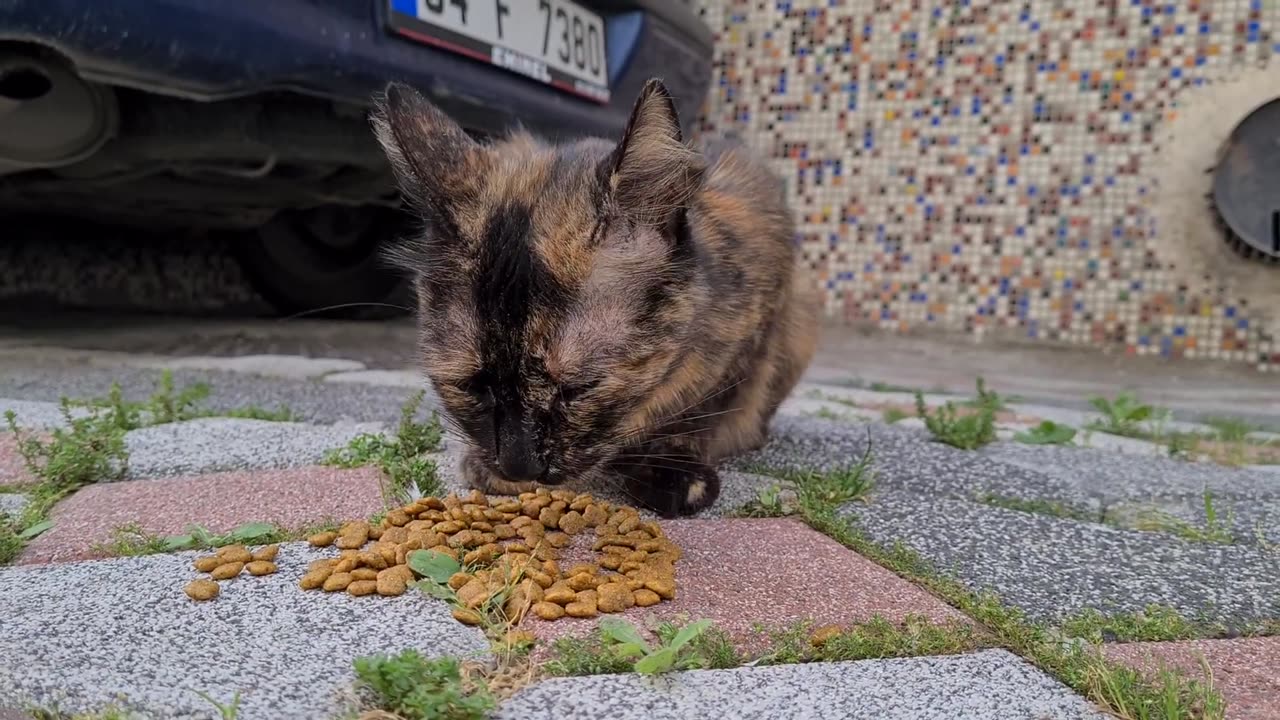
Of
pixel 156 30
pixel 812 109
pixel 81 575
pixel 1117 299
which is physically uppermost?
pixel 812 109

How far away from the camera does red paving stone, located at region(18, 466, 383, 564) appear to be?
62.1 inches

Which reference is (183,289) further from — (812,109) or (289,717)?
(289,717)

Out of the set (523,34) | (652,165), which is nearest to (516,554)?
(652,165)

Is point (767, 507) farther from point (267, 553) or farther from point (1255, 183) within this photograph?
point (1255, 183)

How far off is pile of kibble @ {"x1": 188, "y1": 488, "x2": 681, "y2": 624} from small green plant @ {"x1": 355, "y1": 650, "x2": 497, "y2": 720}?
0.22 m

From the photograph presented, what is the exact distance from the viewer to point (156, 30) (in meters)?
2.37

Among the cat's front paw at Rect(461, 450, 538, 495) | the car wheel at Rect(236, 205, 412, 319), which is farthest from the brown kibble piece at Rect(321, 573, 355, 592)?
the car wheel at Rect(236, 205, 412, 319)

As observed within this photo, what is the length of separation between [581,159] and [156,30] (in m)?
1.25

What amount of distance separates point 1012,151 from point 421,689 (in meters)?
4.81

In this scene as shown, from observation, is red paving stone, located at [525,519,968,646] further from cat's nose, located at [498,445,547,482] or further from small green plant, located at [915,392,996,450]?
small green plant, located at [915,392,996,450]

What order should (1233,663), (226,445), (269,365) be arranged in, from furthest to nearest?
(269,365) → (226,445) → (1233,663)

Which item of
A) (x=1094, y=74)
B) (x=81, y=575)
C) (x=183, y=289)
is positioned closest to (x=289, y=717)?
(x=81, y=575)

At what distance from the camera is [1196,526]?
1.92 metres

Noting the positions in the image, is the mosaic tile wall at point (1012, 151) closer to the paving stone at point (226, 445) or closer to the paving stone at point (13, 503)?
the paving stone at point (226, 445)
